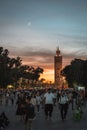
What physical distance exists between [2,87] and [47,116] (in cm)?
9067

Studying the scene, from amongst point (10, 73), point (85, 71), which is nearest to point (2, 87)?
point (10, 73)

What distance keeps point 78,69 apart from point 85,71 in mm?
11860

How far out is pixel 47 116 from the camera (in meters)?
23.8

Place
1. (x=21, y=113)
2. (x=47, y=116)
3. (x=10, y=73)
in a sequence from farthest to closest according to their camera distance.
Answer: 1. (x=10, y=73)
2. (x=47, y=116)
3. (x=21, y=113)

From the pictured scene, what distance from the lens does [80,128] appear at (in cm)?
1811

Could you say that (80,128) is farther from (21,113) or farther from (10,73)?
(10,73)

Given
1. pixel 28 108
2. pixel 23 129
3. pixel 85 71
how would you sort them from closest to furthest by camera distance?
1. pixel 28 108
2. pixel 23 129
3. pixel 85 71

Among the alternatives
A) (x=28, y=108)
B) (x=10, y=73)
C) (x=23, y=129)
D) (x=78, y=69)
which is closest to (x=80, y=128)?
(x=23, y=129)

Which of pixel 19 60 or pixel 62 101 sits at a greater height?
pixel 19 60

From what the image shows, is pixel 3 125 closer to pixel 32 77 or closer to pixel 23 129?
pixel 23 129

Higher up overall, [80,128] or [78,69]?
[78,69]

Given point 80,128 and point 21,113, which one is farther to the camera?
point 21,113

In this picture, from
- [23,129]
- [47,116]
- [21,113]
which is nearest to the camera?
[23,129]

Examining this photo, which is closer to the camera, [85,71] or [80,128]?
[80,128]
